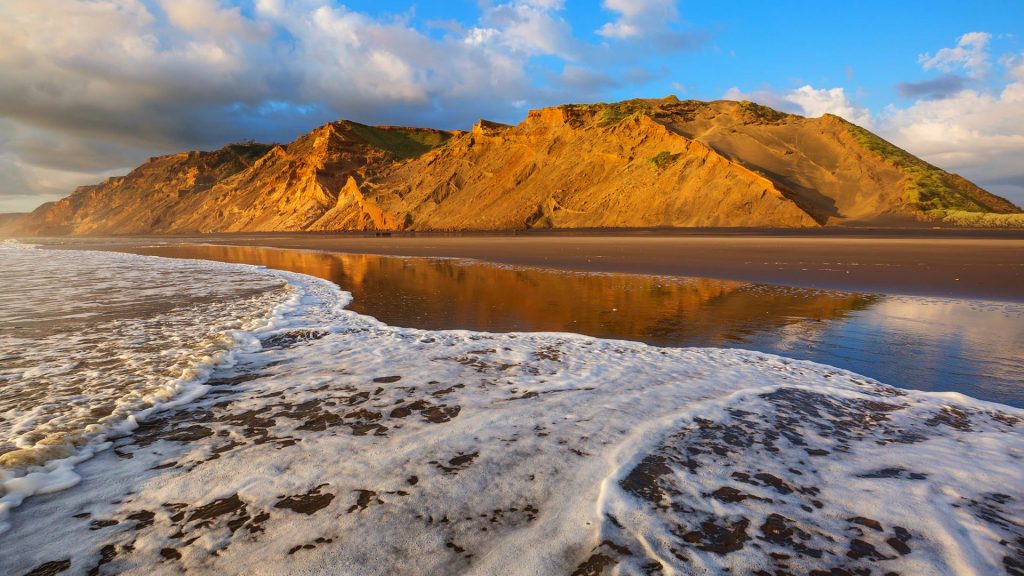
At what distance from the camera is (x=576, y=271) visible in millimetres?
15867

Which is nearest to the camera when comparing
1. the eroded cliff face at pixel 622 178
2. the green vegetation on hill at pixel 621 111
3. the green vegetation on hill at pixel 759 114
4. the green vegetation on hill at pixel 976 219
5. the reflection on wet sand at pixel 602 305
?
the reflection on wet sand at pixel 602 305

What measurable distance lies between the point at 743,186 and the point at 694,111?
23.4 metres

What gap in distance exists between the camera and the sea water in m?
2.35

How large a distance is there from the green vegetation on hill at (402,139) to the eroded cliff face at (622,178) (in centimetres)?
272

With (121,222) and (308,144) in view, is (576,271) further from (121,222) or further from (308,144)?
(121,222)

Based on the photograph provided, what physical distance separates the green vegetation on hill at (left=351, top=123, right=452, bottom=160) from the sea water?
11237 cm

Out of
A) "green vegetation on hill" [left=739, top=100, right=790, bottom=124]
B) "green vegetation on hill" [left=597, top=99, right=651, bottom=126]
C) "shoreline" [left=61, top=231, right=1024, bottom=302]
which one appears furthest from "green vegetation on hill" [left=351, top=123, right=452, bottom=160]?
"shoreline" [left=61, top=231, right=1024, bottom=302]

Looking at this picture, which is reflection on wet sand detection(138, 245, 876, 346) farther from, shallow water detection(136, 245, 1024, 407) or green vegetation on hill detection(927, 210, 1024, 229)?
green vegetation on hill detection(927, 210, 1024, 229)

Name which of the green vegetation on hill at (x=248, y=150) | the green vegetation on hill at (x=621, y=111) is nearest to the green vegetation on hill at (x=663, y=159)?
the green vegetation on hill at (x=621, y=111)

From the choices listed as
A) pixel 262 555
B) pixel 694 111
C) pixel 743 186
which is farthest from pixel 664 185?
pixel 262 555

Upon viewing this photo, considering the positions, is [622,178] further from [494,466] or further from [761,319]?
[494,466]

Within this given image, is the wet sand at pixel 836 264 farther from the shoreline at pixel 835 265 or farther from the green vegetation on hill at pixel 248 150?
the green vegetation on hill at pixel 248 150

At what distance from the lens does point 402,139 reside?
120625mm

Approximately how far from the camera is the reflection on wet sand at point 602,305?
7617 mm
